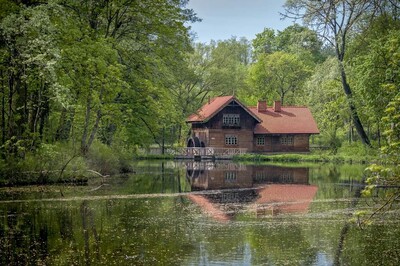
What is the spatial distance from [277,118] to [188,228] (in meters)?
50.3

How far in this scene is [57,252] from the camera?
1175 cm

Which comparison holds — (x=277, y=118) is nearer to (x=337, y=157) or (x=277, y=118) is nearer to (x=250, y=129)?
(x=250, y=129)

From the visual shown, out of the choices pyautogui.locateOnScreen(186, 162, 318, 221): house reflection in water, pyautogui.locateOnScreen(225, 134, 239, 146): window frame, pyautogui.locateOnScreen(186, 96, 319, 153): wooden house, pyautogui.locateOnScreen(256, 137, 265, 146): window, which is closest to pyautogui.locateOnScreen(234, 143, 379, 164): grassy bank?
pyautogui.locateOnScreen(225, 134, 239, 146): window frame

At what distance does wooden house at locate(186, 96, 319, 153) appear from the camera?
61.7 m

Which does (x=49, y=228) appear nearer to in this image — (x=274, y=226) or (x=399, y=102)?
(x=274, y=226)

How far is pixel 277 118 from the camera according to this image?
64188 millimetres

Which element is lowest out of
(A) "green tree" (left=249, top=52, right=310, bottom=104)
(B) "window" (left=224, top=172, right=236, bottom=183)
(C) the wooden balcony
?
(B) "window" (left=224, top=172, right=236, bottom=183)

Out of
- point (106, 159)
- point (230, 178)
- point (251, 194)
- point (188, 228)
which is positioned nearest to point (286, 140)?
point (230, 178)

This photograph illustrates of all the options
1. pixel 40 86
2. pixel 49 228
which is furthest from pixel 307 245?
pixel 40 86

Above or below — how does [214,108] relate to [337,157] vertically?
above

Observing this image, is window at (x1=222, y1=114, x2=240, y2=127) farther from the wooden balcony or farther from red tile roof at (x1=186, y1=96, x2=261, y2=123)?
the wooden balcony

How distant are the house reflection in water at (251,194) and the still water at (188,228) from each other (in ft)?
0.14

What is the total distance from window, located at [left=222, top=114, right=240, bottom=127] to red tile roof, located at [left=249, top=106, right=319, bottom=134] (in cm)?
232

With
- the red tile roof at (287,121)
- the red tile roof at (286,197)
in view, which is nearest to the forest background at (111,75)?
the red tile roof at (286,197)
